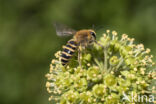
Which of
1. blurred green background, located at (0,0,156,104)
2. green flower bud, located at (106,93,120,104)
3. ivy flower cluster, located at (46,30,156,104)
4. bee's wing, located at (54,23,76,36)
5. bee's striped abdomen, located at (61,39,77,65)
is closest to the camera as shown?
green flower bud, located at (106,93,120,104)

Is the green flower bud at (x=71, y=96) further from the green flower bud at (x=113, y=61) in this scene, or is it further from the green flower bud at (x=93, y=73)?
the green flower bud at (x=113, y=61)

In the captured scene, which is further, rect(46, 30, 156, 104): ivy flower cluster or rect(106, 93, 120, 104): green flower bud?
rect(46, 30, 156, 104): ivy flower cluster

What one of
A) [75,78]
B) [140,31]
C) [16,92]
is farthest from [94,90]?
[16,92]

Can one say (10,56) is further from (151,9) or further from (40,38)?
(151,9)

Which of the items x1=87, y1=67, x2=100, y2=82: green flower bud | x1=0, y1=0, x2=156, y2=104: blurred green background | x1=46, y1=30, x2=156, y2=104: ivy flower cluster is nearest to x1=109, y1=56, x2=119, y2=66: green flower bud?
x1=46, y1=30, x2=156, y2=104: ivy flower cluster

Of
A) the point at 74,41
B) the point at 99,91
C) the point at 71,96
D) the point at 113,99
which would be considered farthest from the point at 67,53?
the point at 113,99

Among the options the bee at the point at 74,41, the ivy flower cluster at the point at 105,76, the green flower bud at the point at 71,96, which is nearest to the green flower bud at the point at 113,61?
the ivy flower cluster at the point at 105,76

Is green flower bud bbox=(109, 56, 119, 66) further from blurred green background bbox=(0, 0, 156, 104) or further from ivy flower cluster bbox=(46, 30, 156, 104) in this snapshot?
blurred green background bbox=(0, 0, 156, 104)
